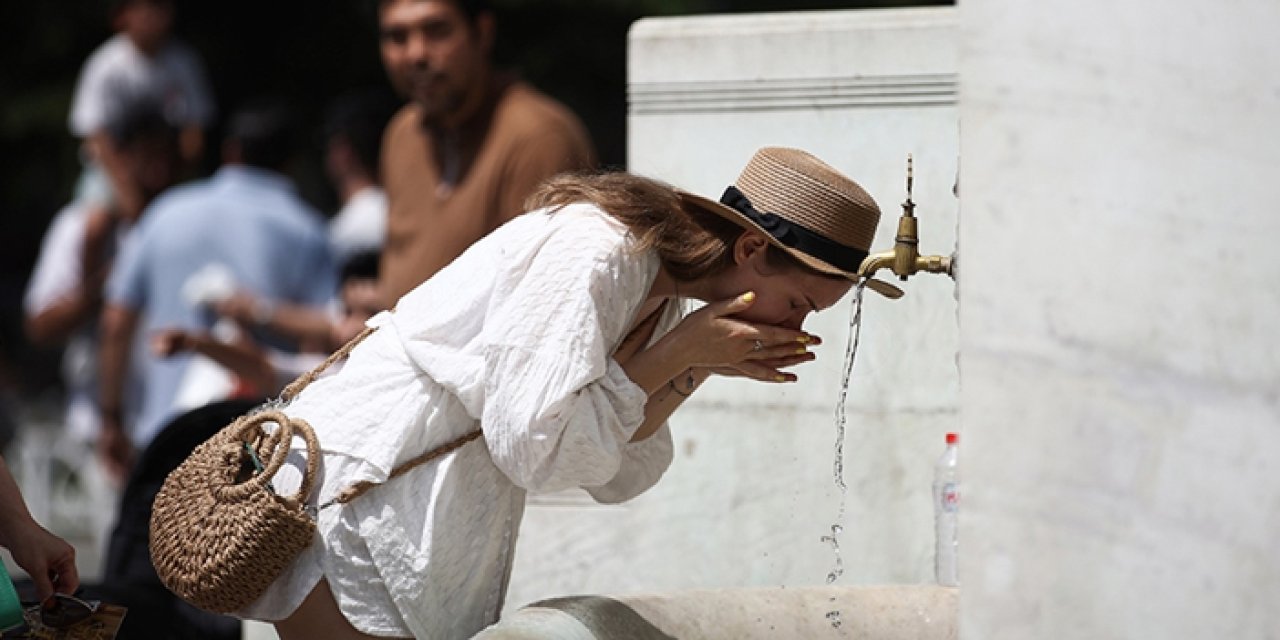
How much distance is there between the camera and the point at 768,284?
120 inches

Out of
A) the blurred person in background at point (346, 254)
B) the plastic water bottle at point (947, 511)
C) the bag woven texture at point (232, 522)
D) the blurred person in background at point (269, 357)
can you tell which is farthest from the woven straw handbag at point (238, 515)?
the blurred person in background at point (269, 357)

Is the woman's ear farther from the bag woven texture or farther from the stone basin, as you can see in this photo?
the bag woven texture

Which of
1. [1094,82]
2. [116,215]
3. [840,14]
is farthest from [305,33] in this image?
[1094,82]

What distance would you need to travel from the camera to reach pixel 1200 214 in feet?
7.41

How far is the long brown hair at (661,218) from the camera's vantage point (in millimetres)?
2992

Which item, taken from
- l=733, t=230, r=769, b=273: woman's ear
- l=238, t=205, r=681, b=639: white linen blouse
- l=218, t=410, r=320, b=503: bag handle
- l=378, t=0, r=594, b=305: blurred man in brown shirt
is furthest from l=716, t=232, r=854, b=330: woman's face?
l=378, t=0, r=594, b=305: blurred man in brown shirt

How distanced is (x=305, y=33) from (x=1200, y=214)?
11175mm

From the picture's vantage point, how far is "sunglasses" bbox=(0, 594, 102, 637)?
9.35 ft

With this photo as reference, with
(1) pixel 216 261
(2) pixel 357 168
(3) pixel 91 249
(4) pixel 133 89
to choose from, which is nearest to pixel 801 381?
(1) pixel 216 261

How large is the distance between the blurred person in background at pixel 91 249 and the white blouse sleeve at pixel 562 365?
604 cm

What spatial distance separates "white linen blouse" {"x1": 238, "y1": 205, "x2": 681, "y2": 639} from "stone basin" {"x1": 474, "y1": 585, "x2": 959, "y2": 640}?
0.16 metres

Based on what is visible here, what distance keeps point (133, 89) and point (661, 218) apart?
6634 mm

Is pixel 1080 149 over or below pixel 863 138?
over

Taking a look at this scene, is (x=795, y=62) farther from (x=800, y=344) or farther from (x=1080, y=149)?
(x=1080, y=149)
